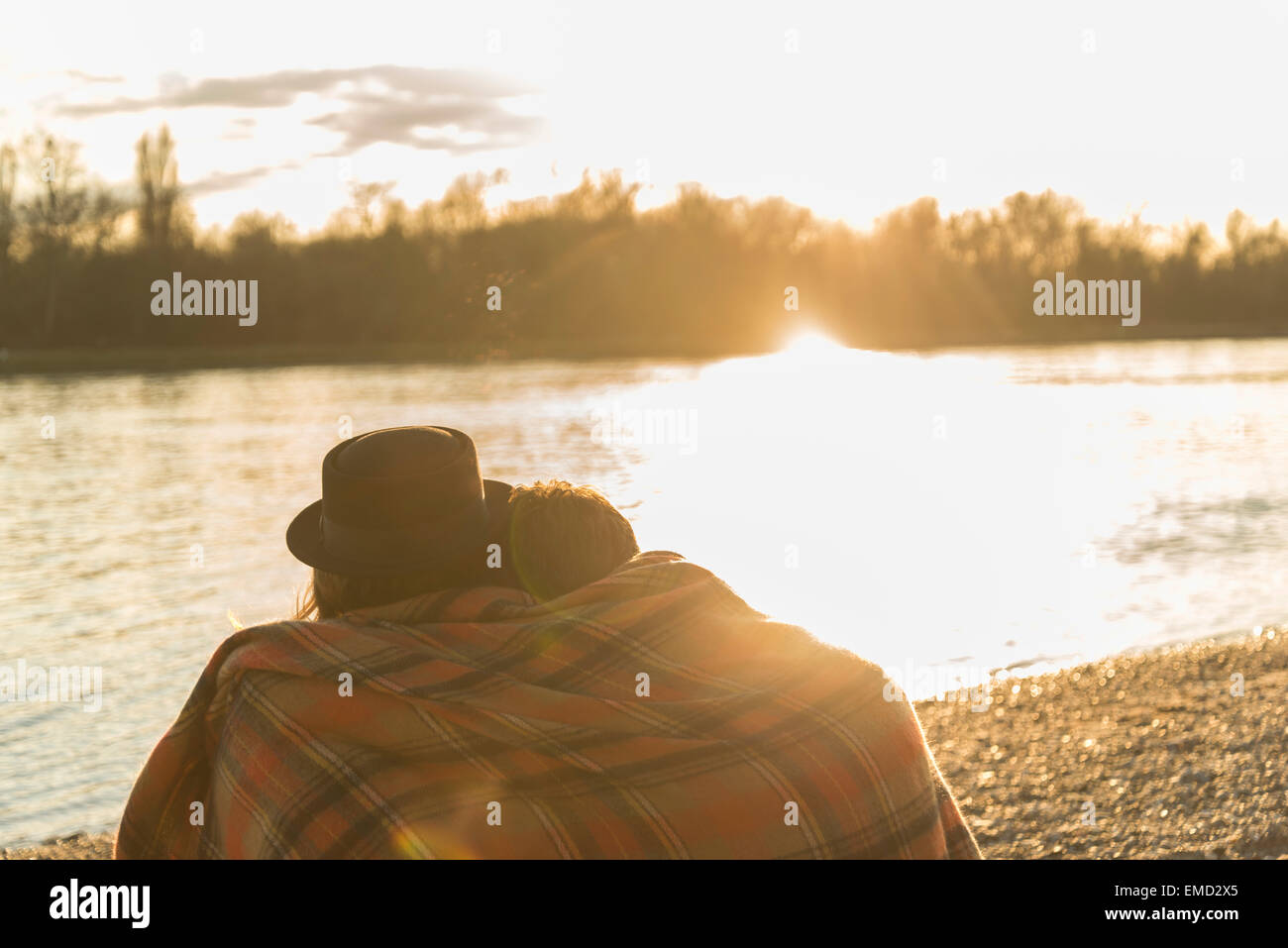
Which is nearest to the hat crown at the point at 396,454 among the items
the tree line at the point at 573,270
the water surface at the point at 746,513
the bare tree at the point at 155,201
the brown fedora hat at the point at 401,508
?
the brown fedora hat at the point at 401,508

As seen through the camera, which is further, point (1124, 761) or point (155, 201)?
point (155, 201)

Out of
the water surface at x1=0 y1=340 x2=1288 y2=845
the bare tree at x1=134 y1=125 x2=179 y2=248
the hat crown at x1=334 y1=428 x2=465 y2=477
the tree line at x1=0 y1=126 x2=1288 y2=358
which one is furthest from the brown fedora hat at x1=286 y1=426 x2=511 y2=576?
the bare tree at x1=134 y1=125 x2=179 y2=248

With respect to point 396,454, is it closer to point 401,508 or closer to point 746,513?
point 401,508

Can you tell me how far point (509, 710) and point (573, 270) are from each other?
46064 mm

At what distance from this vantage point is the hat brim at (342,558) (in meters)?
1.86

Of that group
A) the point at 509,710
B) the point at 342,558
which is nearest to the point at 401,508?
the point at 342,558

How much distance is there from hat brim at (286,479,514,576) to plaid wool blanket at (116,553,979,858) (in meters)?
0.06

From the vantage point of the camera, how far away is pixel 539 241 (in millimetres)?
39719

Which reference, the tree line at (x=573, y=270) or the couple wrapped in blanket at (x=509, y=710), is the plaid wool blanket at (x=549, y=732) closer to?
the couple wrapped in blanket at (x=509, y=710)

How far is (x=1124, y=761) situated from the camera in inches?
232

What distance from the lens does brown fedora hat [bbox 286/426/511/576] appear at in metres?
1.87
